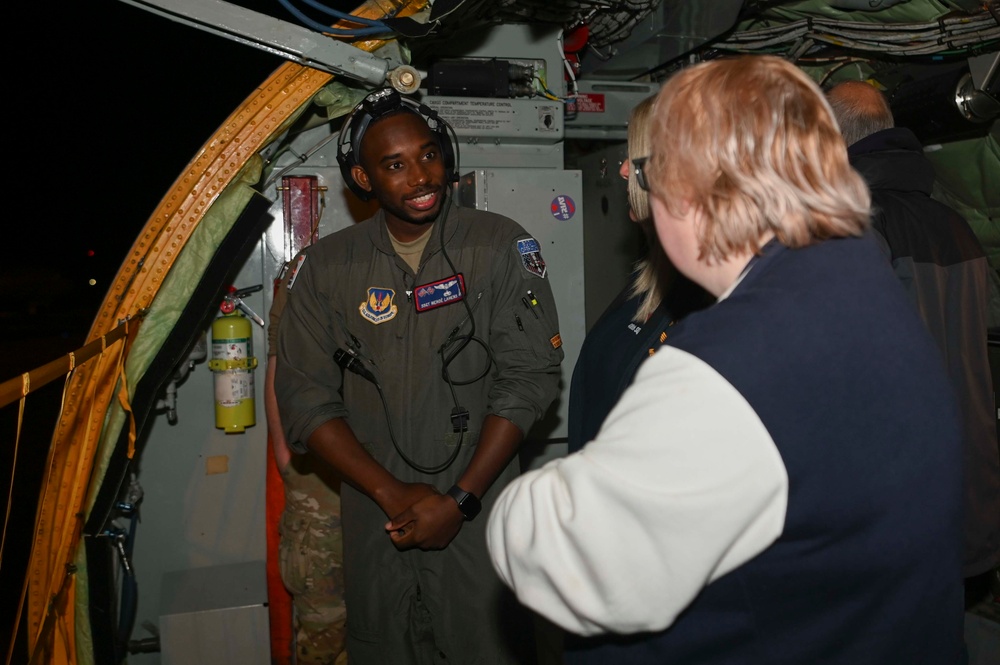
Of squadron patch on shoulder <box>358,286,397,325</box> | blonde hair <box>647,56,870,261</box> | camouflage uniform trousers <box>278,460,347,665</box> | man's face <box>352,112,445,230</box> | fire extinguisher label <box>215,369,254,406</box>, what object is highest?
man's face <box>352,112,445,230</box>

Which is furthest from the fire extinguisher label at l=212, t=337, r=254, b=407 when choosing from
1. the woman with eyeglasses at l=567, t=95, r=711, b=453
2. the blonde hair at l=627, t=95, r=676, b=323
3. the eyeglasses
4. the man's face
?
the eyeglasses

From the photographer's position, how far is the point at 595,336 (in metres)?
2.24

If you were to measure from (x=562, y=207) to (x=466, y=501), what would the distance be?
1982 millimetres

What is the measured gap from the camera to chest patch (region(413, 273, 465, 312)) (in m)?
2.54

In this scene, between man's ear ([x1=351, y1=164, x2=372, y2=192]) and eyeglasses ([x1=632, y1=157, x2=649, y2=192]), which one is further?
man's ear ([x1=351, y1=164, x2=372, y2=192])

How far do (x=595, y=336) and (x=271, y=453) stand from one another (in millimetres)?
2219

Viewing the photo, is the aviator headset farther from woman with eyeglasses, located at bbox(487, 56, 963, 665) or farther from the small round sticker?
woman with eyeglasses, located at bbox(487, 56, 963, 665)

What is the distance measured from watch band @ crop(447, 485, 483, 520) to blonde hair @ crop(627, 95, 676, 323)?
2.63ft

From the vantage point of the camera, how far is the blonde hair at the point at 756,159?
101 cm

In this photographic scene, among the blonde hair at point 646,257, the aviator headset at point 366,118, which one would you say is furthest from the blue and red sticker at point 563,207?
the blonde hair at point 646,257

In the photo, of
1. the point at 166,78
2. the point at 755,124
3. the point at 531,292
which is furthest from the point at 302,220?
the point at 166,78

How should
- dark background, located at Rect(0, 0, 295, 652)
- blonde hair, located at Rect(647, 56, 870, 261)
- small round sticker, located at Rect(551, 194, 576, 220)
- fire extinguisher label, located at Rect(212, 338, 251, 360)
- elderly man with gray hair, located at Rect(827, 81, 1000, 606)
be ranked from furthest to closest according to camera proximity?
dark background, located at Rect(0, 0, 295, 652) < small round sticker, located at Rect(551, 194, 576, 220) < fire extinguisher label, located at Rect(212, 338, 251, 360) < elderly man with gray hair, located at Rect(827, 81, 1000, 606) < blonde hair, located at Rect(647, 56, 870, 261)

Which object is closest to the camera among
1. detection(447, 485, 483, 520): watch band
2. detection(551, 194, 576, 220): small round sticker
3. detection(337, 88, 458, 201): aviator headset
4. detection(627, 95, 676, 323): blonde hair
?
detection(627, 95, 676, 323): blonde hair

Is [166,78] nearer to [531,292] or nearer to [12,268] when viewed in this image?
[12,268]
